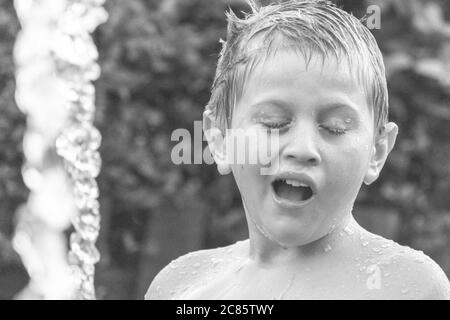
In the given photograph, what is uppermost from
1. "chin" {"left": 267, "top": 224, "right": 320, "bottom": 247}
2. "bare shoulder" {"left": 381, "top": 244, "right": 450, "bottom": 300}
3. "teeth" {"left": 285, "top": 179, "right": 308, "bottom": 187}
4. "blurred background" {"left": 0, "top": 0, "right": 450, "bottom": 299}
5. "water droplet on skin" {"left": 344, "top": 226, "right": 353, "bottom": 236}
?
"teeth" {"left": 285, "top": 179, "right": 308, "bottom": 187}

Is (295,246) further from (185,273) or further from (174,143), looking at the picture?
(174,143)

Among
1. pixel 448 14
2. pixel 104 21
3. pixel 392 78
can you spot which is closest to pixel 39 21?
pixel 104 21

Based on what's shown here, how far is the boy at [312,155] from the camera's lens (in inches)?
71.0

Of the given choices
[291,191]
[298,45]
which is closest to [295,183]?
[291,191]

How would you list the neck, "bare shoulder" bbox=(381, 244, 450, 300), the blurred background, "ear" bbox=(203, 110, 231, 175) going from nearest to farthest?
"bare shoulder" bbox=(381, 244, 450, 300) < the neck < "ear" bbox=(203, 110, 231, 175) < the blurred background

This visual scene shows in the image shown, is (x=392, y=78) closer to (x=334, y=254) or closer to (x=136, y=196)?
(x=136, y=196)

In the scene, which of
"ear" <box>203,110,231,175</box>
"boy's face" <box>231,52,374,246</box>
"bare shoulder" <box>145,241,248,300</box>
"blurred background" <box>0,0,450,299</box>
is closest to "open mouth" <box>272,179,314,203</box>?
"boy's face" <box>231,52,374,246</box>

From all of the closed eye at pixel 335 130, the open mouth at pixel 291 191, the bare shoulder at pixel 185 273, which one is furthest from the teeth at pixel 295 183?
the bare shoulder at pixel 185 273

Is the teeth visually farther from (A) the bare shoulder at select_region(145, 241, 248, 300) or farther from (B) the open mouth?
(A) the bare shoulder at select_region(145, 241, 248, 300)

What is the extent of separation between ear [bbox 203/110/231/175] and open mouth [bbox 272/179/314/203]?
22 centimetres

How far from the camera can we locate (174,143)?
5.06 m

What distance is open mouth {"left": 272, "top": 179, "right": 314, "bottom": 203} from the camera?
5.95ft

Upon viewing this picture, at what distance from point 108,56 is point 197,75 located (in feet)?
1.57

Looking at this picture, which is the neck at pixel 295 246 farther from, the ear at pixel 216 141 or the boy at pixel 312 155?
the ear at pixel 216 141
